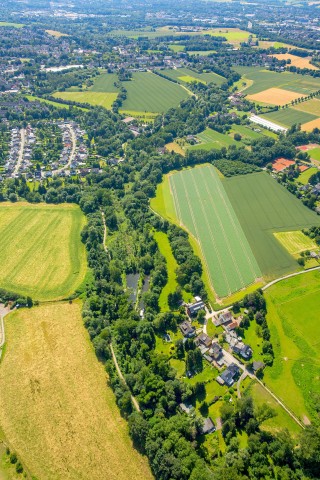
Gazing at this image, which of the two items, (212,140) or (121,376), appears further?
(212,140)

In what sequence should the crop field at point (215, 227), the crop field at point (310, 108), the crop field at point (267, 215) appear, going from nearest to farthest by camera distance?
1. the crop field at point (215, 227)
2. the crop field at point (267, 215)
3. the crop field at point (310, 108)

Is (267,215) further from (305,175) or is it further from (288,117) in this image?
(288,117)

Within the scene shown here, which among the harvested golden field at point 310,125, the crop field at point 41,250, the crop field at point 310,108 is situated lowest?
the crop field at point 41,250

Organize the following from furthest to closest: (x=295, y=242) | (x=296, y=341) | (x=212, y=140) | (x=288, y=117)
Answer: (x=288, y=117) → (x=212, y=140) → (x=295, y=242) → (x=296, y=341)

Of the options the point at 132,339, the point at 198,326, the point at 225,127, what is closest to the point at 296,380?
the point at 198,326

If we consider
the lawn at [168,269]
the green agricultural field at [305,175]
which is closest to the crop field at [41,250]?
the lawn at [168,269]

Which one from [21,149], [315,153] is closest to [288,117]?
[315,153]

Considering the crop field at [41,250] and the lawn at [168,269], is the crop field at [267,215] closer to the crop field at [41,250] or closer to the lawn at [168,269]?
the lawn at [168,269]
